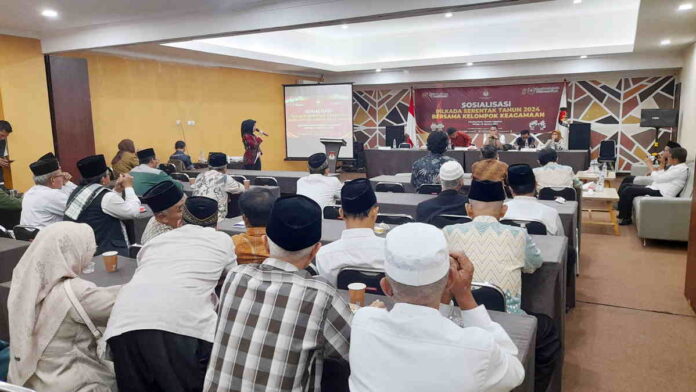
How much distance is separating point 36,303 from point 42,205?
2507mm

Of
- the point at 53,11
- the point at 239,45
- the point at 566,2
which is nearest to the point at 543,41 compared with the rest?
the point at 566,2

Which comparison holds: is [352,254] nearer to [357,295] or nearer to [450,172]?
[357,295]

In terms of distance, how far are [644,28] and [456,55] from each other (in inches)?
183

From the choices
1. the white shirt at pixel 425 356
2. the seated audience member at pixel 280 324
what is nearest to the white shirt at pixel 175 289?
the seated audience member at pixel 280 324

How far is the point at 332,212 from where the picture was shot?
420cm

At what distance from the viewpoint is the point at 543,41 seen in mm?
10438

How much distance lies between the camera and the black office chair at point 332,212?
4180 mm

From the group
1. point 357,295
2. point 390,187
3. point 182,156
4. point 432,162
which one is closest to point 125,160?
point 182,156

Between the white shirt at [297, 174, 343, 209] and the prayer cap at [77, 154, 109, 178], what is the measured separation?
1.76 m

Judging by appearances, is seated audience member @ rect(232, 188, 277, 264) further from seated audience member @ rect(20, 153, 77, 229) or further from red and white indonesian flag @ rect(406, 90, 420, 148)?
red and white indonesian flag @ rect(406, 90, 420, 148)

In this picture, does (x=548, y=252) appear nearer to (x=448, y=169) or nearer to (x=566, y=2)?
(x=448, y=169)

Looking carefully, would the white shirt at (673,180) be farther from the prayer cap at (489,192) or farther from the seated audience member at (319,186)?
the prayer cap at (489,192)

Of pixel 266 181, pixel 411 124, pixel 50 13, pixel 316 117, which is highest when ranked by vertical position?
pixel 50 13

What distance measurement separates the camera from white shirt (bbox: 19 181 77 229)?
3857mm
